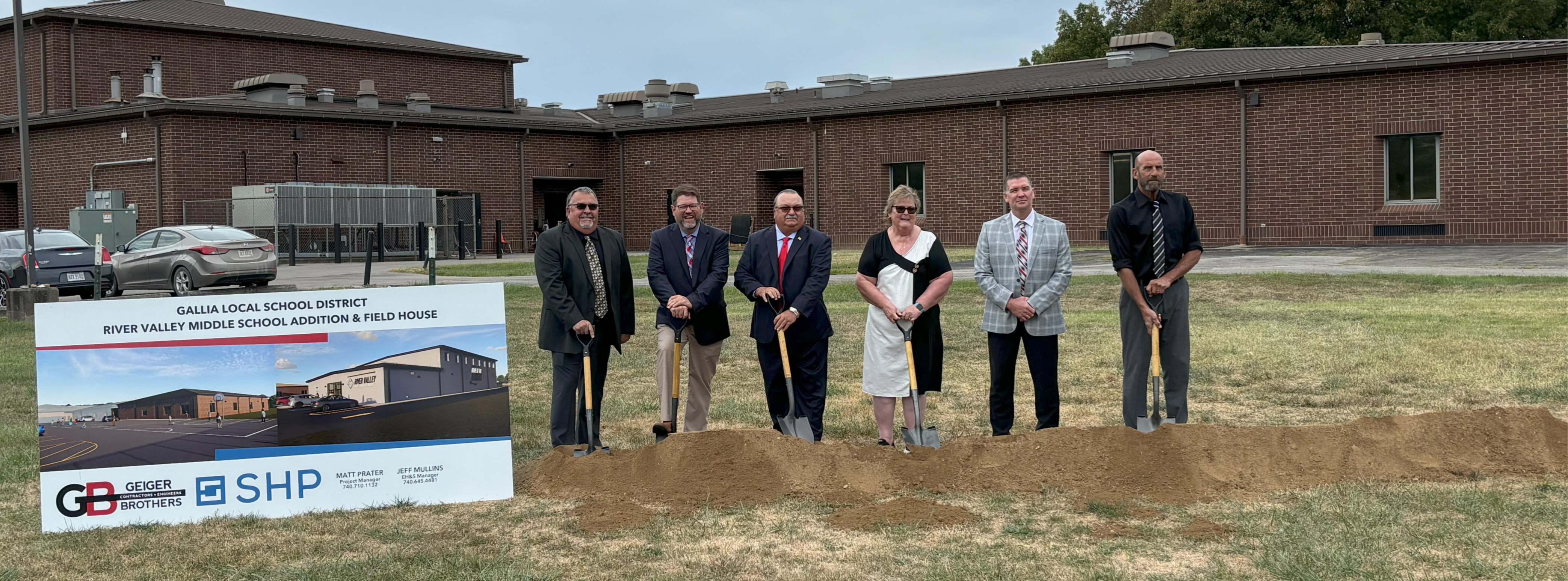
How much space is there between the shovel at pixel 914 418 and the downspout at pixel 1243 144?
22.8m

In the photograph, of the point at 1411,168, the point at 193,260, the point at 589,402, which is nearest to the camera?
the point at 589,402

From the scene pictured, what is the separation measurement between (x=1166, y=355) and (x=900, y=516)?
8.58 feet

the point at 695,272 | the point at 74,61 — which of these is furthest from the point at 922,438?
the point at 74,61

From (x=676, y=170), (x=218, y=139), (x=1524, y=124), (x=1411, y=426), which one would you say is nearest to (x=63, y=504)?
(x=1411, y=426)

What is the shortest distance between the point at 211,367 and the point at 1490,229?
83.7 ft

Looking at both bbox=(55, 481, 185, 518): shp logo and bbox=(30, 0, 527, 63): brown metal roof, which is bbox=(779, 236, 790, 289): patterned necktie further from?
bbox=(30, 0, 527, 63): brown metal roof

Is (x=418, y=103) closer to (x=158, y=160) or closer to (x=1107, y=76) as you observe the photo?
(x=158, y=160)

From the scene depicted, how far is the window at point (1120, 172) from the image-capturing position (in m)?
30.8

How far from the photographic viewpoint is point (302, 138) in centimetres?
3456

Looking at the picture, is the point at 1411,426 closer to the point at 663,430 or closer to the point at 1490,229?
the point at 663,430

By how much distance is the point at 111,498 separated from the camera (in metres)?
6.23

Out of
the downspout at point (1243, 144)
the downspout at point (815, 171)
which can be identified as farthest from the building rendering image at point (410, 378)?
the downspout at point (815, 171)

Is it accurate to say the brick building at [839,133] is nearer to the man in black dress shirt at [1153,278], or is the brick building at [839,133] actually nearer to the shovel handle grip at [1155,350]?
the man in black dress shirt at [1153,278]

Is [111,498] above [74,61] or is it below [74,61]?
below
